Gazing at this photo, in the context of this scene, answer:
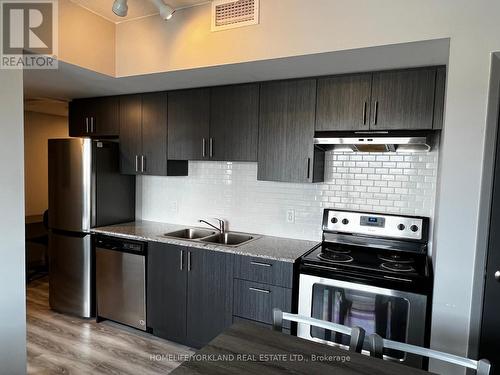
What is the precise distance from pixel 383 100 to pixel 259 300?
166cm

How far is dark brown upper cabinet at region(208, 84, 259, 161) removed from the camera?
2.75m

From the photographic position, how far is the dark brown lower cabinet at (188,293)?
8.45 feet

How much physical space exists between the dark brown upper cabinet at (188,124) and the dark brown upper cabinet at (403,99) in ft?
4.62

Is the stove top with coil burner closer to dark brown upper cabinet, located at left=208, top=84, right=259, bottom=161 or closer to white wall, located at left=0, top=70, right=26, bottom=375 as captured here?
dark brown upper cabinet, located at left=208, top=84, right=259, bottom=161

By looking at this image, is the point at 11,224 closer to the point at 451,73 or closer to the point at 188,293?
the point at 188,293

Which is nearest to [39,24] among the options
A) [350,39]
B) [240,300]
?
[350,39]

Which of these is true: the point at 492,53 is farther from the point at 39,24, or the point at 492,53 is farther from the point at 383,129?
the point at 39,24

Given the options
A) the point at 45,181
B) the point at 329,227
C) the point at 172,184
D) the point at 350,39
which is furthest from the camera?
the point at 45,181

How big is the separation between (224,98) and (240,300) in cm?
166

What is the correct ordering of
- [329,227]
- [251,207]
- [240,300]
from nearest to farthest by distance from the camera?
[240,300]
[329,227]
[251,207]

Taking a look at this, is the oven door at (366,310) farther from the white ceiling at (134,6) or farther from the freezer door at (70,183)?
the freezer door at (70,183)

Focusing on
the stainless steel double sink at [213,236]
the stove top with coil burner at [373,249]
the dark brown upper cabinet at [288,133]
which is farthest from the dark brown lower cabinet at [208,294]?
the dark brown upper cabinet at [288,133]

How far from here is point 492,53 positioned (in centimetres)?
170

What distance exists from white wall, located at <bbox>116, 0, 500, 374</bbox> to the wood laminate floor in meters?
1.98
